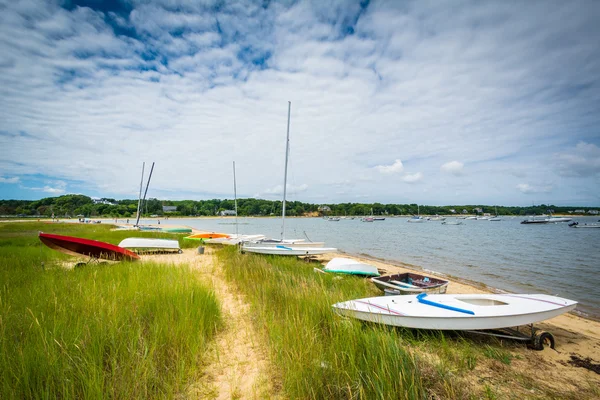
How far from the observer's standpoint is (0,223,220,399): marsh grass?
8.44ft

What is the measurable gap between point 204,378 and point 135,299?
7.21 feet

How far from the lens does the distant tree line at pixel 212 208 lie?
346 feet

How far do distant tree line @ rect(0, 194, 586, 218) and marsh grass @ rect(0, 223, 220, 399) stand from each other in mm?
85420

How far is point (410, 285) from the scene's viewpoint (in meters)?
7.92

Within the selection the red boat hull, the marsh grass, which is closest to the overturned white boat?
the red boat hull

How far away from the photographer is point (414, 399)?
8.64 ft

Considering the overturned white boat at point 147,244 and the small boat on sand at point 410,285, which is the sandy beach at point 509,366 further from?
the overturned white boat at point 147,244

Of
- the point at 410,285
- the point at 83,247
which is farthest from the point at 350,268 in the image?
→ the point at 83,247

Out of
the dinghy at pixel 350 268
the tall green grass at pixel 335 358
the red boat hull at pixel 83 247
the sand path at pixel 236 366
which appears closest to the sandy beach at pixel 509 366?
the sand path at pixel 236 366

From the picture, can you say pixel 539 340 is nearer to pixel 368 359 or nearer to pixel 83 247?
pixel 368 359

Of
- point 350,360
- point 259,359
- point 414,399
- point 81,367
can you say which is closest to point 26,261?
point 81,367

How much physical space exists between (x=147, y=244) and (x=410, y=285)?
14011 mm

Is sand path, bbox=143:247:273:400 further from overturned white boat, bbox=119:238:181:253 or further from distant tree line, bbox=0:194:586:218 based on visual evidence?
distant tree line, bbox=0:194:586:218

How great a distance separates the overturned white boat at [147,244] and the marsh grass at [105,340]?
9745 millimetres
